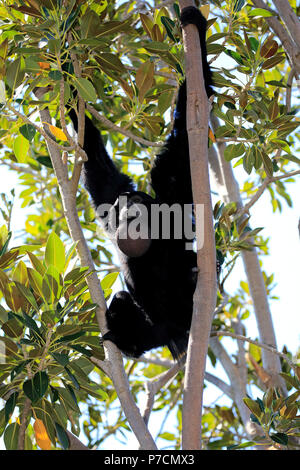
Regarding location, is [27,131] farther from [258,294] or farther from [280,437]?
[258,294]

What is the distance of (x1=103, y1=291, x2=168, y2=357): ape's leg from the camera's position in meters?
4.13

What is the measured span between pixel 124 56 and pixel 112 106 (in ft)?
1.42

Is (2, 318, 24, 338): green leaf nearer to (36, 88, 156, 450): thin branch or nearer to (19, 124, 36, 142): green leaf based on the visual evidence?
(36, 88, 156, 450): thin branch

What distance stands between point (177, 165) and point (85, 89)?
108cm

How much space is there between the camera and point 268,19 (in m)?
3.91

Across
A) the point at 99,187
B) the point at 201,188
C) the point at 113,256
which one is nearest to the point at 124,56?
the point at 99,187

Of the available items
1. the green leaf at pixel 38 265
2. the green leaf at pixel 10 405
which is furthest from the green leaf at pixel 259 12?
the green leaf at pixel 10 405

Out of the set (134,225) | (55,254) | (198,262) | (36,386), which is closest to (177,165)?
(134,225)

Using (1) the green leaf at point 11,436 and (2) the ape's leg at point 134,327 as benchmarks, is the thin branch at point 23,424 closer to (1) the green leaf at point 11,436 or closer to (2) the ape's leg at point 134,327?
(1) the green leaf at point 11,436

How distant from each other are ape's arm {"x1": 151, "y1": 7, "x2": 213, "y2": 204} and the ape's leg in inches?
33.4

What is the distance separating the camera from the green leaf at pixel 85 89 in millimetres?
3188
